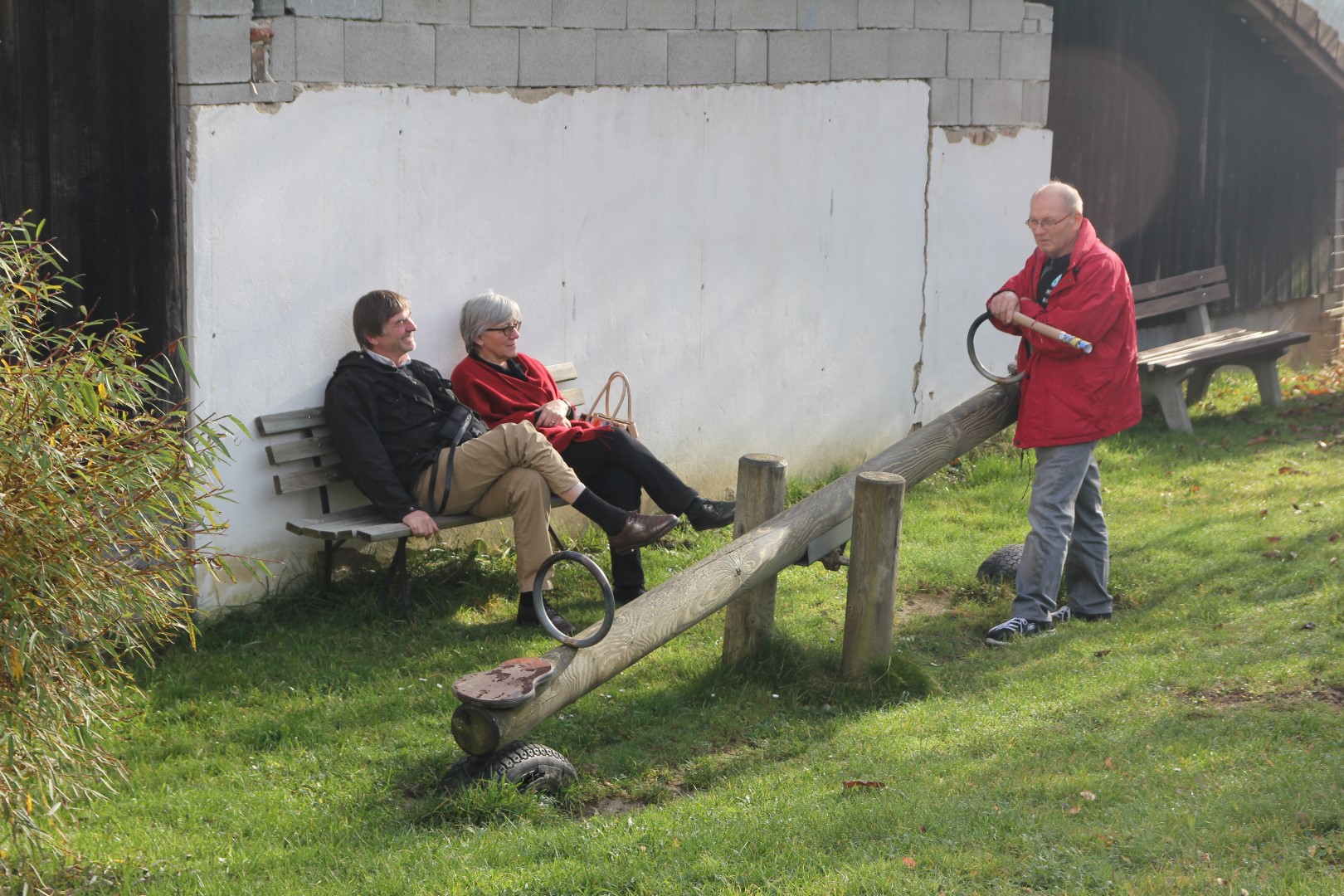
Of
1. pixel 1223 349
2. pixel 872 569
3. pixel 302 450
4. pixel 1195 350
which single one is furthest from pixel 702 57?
pixel 1223 349

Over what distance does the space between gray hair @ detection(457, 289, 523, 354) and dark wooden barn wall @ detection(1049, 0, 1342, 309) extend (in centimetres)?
558

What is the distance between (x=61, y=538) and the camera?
10.9 ft

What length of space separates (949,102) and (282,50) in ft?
14.8

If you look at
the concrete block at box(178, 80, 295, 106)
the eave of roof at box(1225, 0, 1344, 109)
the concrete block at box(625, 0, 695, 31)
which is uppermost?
the eave of roof at box(1225, 0, 1344, 109)

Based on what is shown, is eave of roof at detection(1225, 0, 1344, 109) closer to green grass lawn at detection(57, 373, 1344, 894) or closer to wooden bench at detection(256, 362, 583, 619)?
green grass lawn at detection(57, 373, 1344, 894)

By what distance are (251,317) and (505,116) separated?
1.59m

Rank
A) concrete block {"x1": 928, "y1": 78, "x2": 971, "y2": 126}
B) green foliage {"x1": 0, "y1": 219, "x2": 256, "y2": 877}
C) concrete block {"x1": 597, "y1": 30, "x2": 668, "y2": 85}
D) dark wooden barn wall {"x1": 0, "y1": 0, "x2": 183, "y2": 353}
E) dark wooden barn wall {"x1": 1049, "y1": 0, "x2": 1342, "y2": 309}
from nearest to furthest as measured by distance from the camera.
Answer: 1. green foliage {"x1": 0, "y1": 219, "x2": 256, "y2": 877}
2. dark wooden barn wall {"x1": 0, "y1": 0, "x2": 183, "y2": 353}
3. concrete block {"x1": 597, "y1": 30, "x2": 668, "y2": 85}
4. concrete block {"x1": 928, "y1": 78, "x2": 971, "y2": 126}
5. dark wooden barn wall {"x1": 1049, "y1": 0, "x2": 1342, "y2": 309}

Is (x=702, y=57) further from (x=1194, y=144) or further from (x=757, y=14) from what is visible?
(x=1194, y=144)

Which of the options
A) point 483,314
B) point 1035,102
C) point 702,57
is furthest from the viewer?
point 1035,102

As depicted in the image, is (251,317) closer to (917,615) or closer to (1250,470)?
(917,615)

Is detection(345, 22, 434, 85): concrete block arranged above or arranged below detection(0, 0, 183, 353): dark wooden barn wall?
above

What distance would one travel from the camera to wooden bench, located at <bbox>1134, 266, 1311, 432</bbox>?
9539 mm

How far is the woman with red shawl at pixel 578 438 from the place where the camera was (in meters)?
6.14

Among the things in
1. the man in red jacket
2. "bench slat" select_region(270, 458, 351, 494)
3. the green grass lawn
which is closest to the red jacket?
the man in red jacket
